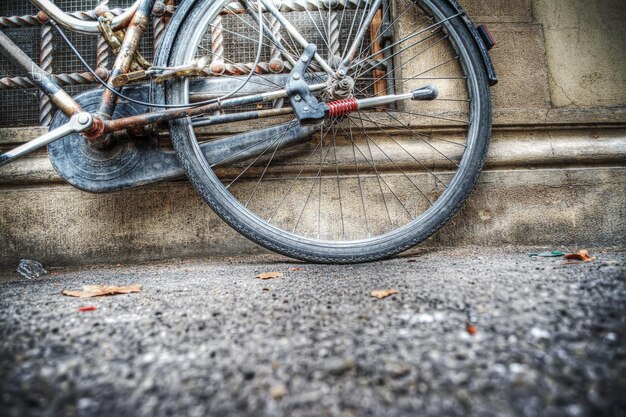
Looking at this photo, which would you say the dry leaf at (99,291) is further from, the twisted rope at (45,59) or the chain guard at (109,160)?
the twisted rope at (45,59)

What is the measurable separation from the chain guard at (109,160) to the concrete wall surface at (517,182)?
22 centimetres

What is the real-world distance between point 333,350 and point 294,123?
3.52 ft

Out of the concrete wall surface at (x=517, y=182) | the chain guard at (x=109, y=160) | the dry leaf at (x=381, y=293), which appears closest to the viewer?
the dry leaf at (x=381, y=293)

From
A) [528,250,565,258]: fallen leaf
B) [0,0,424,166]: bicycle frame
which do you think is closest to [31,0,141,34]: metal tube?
[0,0,424,166]: bicycle frame

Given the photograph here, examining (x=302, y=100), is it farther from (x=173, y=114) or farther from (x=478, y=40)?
(x=478, y=40)

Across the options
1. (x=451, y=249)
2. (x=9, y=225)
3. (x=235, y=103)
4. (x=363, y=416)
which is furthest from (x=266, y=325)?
(x=9, y=225)

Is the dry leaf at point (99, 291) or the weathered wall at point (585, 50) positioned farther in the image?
the weathered wall at point (585, 50)

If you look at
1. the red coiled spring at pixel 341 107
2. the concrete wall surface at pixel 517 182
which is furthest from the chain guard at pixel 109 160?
the red coiled spring at pixel 341 107

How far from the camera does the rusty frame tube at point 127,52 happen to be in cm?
133

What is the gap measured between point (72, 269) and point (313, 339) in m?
1.43

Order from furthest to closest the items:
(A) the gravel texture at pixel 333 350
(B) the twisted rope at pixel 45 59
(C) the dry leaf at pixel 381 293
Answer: (B) the twisted rope at pixel 45 59, (C) the dry leaf at pixel 381 293, (A) the gravel texture at pixel 333 350

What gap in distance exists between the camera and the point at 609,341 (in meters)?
0.55

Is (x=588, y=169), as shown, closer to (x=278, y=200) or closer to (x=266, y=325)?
(x=278, y=200)

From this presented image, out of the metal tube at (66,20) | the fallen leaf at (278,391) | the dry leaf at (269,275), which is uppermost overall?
the metal tube at (66,20)
